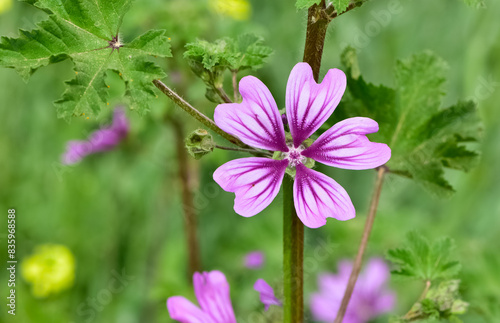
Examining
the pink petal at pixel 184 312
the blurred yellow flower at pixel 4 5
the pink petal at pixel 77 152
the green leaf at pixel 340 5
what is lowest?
the pink petal at pixel 184 312

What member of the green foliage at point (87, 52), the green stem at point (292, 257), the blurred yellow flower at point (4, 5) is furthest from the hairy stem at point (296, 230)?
the blurred yellow flower at point (4, 5)

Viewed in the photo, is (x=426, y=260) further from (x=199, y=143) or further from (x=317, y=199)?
(x=199, y=143)

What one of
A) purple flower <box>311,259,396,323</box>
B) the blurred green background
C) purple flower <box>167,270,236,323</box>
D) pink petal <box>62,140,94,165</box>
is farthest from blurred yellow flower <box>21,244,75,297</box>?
purple flower <box>167,270,236,323</box>

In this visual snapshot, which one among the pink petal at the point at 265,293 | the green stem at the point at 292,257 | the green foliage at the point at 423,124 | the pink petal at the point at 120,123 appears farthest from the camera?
the pink petal at the point at 120,123

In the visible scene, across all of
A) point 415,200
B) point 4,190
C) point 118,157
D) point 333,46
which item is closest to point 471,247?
point 415,200

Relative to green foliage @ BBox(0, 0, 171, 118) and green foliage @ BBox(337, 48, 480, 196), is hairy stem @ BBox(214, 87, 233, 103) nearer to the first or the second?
green foliage @ BBox(0, 0, 171, 118)

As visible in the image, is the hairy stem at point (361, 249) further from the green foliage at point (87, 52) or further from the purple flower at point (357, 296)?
the purple flower at point (357, 296)

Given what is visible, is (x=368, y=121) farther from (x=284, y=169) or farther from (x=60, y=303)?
(x=60, y=303)
